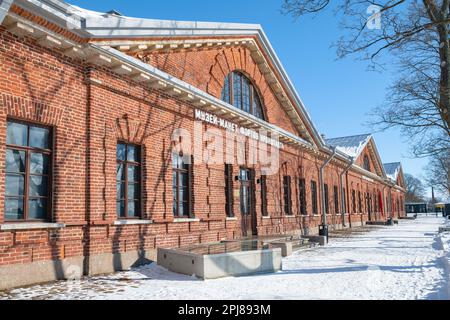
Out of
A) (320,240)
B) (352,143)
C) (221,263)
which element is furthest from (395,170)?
(221,263)

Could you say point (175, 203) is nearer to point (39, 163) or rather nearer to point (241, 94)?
point (39, 163)

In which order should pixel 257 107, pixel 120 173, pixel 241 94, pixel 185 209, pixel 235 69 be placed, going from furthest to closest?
pixel 257 107 → pixel 241 94 → pixel 235 69 → pixel 185 209 → pixel 120 173

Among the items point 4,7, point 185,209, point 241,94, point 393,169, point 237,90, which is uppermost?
point 393,169

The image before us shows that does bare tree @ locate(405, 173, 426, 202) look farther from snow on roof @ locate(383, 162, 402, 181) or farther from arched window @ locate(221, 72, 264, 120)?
arched window @ locate(221, 72, 264, 120)

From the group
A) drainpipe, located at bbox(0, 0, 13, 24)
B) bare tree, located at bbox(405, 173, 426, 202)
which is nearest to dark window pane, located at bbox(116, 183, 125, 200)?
drainpipe, located at bbox(0, 0, 13, 24)

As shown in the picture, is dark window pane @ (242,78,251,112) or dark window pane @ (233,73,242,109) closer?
dark window pane @ (233,73,242,109)

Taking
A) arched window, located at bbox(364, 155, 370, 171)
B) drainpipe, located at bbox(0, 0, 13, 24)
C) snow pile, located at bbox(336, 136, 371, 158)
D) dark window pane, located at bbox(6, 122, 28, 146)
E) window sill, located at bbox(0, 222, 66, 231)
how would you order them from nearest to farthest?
drainpipe, located at bbox(0, 0, 13, 24), window sill, located at bbox(0, 222, 66, 231), dark window pane, located at bbox(6, 122, 28, 146), snow pile, located at bbox(336, 136, 371, 158), arched window, located at bbox(364, 155, 370, 171)

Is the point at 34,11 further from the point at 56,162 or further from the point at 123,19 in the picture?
the point at 56,162

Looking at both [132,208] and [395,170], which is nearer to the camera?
[132,208]

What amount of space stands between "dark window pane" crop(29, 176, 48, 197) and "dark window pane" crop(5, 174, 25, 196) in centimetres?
20

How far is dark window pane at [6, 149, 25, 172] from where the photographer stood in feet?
25.5

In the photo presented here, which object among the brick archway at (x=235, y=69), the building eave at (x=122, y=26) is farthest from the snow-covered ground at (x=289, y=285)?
the brick archway at (x=235, y=69)

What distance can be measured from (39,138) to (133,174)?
2870 millimetres

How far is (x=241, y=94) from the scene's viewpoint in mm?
16719
